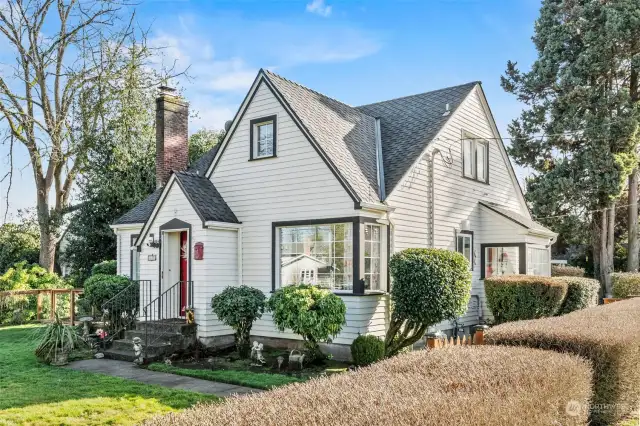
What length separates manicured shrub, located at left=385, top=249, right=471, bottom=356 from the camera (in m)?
10.8

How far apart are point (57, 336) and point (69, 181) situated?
55.0ft

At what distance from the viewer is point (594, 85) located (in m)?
21.9

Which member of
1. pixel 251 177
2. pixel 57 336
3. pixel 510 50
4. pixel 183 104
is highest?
pixel 510 50

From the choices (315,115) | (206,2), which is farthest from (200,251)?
(206,2)

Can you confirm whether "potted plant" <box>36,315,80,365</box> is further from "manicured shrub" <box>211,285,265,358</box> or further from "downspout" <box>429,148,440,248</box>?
"downspout" <box>429,148,440,248</box>

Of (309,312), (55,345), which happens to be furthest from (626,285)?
(55,345)

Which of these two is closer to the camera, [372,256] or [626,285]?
[372,256]

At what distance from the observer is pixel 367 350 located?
414 inches

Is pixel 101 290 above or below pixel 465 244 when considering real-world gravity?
below

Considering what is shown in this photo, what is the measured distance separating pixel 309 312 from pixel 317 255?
2206 millimetres

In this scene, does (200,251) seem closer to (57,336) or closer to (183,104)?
(57,336)

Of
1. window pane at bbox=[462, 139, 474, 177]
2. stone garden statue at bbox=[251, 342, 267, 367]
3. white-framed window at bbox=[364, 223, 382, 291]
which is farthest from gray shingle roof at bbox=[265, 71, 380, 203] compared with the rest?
stone garden statue at bbox=[251, 342, 267, 367]

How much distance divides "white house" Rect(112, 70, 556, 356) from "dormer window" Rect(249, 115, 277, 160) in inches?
1.1

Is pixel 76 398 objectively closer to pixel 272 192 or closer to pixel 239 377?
pixel 239 377
